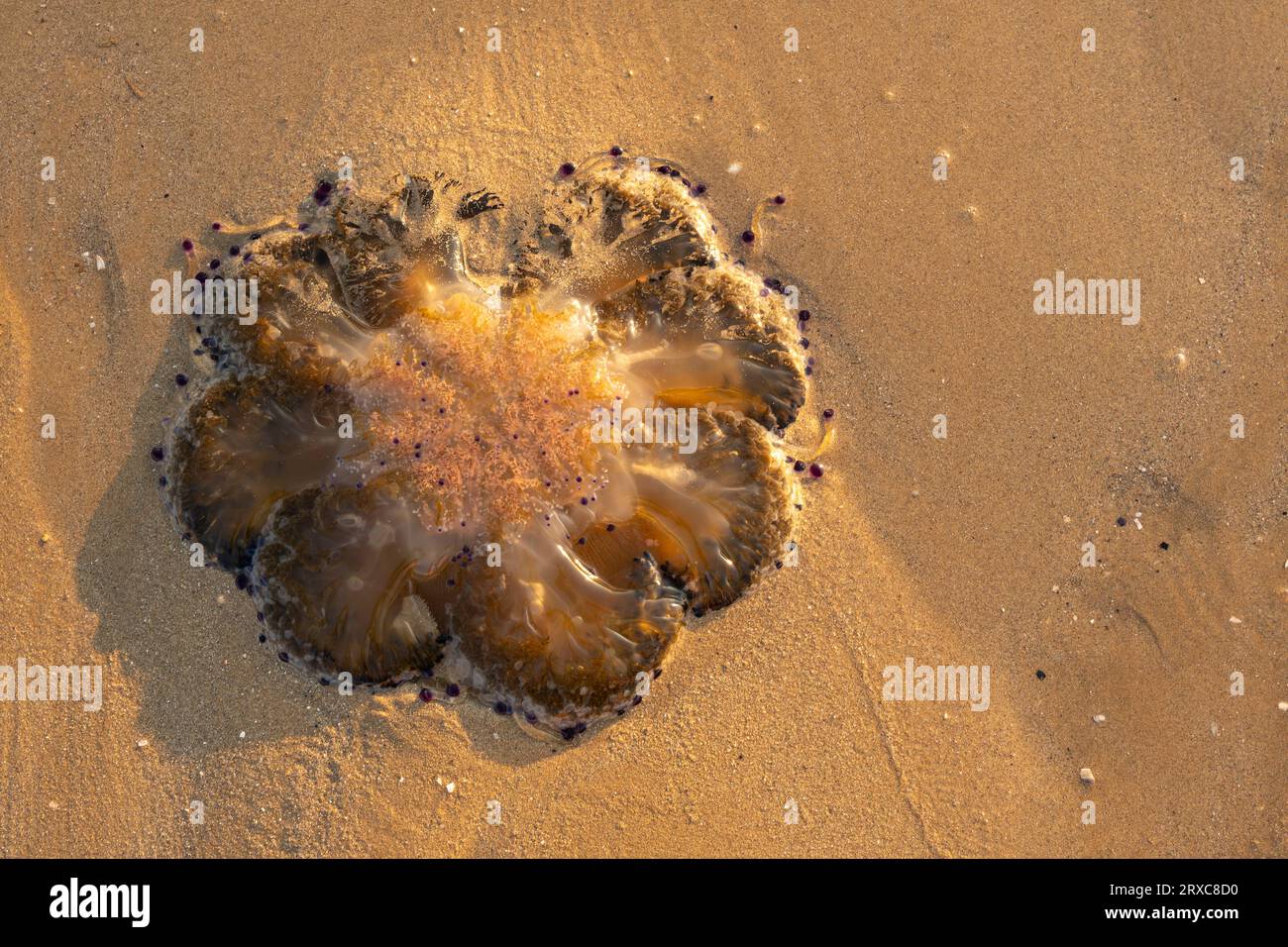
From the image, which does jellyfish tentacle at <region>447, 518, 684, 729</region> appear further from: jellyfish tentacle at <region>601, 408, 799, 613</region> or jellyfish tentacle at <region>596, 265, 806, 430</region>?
jellyfish tentacle at <region>596, 265, 806, 430</region>

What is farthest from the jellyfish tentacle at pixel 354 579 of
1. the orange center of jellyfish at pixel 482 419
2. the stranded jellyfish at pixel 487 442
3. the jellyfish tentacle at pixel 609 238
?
the jellyfish tentacle at pixel 609 238

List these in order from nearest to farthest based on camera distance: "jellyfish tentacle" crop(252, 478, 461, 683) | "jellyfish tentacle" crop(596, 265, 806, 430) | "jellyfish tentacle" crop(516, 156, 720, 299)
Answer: "jellyfish tentacle" crop(252, 478, 461, 683) < "jellyfish tentacle" crop(596, 265, 806, 430) < "jellyfish tentacle" crop(516, 156, 720, 299)

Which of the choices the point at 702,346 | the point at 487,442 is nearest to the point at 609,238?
the point at 702,346

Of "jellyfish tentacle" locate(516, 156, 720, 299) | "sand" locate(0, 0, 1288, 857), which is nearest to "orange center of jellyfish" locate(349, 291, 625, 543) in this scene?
"jellyfish tentacle" locate(516, 156, 720, 299)

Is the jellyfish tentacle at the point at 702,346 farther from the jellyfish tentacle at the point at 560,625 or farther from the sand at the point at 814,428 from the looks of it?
the jellyfish tentacle at the point at 560,625

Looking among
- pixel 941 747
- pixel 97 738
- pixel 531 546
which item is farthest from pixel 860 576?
pixel 97 738
